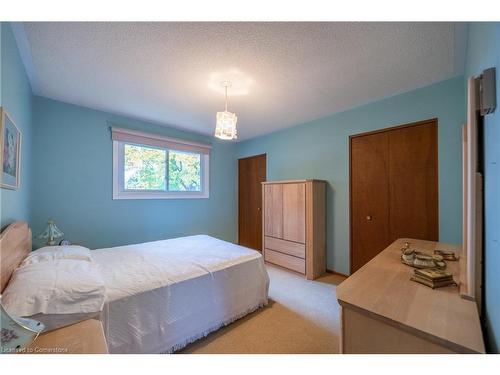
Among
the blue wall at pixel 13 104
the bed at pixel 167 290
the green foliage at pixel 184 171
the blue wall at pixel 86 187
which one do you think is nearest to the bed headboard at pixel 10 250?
the bed at pixel 167 290

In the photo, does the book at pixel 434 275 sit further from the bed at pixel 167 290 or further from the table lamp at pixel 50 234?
the table lamp at pixel 50 234

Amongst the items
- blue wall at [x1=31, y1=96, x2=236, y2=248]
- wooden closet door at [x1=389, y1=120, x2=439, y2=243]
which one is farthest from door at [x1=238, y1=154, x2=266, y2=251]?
wooden closet door at [x1=389, y1=120, x2=439, y2=243]

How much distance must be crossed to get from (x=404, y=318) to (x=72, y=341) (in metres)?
1.38

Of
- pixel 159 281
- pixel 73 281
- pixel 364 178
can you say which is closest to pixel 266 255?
pixel 364 178

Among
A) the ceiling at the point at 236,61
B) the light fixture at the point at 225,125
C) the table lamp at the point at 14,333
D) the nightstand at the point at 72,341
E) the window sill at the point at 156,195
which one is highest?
the ceiling at the point at 236,61

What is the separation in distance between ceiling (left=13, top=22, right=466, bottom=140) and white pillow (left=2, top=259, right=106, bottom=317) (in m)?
1.61

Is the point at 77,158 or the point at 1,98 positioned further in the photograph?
the point at 77,158

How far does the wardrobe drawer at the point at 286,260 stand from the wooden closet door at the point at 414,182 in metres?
1.20

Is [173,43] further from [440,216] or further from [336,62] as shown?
[440,216]

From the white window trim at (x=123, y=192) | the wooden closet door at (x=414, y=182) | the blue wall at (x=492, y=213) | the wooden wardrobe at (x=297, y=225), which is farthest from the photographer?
the white window trim at (x=123, y=192)

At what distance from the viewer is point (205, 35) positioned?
1.39 m

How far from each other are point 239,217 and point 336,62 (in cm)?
341

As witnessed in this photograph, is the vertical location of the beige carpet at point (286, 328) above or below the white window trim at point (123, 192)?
below

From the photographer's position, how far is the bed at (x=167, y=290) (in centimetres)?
124
